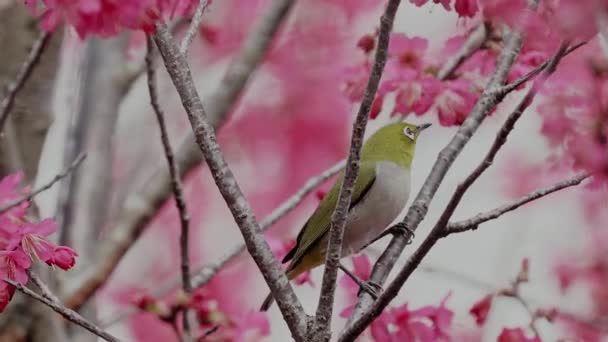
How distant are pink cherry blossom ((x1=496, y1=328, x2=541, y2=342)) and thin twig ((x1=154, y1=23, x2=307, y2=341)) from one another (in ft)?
3.74

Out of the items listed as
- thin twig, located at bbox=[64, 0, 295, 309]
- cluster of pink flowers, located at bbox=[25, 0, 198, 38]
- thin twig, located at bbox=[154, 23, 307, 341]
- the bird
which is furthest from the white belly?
cluster of pink flowers, located at bbox=[25, 0, 198, 38]

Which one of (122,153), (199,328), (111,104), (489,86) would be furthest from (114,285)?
(489,86)

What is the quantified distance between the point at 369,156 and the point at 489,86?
1445 millimetres

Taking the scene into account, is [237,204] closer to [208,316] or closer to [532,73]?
[532,73]

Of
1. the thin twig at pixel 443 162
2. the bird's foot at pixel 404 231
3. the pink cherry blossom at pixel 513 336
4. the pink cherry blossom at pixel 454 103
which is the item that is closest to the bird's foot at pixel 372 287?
the thin twig at pixel 443 162

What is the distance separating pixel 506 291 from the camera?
3.61 metres

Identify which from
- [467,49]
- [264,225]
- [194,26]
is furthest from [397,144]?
[194,26]

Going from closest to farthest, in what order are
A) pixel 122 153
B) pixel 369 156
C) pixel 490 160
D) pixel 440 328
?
1. pixel 490 160
2. pixel 440 328
3. pixel 369 156
4. pixel 122 153

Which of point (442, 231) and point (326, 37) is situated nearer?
point (442, 231)

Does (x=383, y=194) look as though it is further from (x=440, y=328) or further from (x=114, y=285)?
(x=114, y=285)

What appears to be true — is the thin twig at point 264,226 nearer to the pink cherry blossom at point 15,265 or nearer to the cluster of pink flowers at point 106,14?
the pink cherry blossom at point 15,265

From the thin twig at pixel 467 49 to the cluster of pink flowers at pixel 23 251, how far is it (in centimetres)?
191

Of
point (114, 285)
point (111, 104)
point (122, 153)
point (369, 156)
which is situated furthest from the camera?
point (114, 285)

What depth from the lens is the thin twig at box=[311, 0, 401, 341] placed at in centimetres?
213
